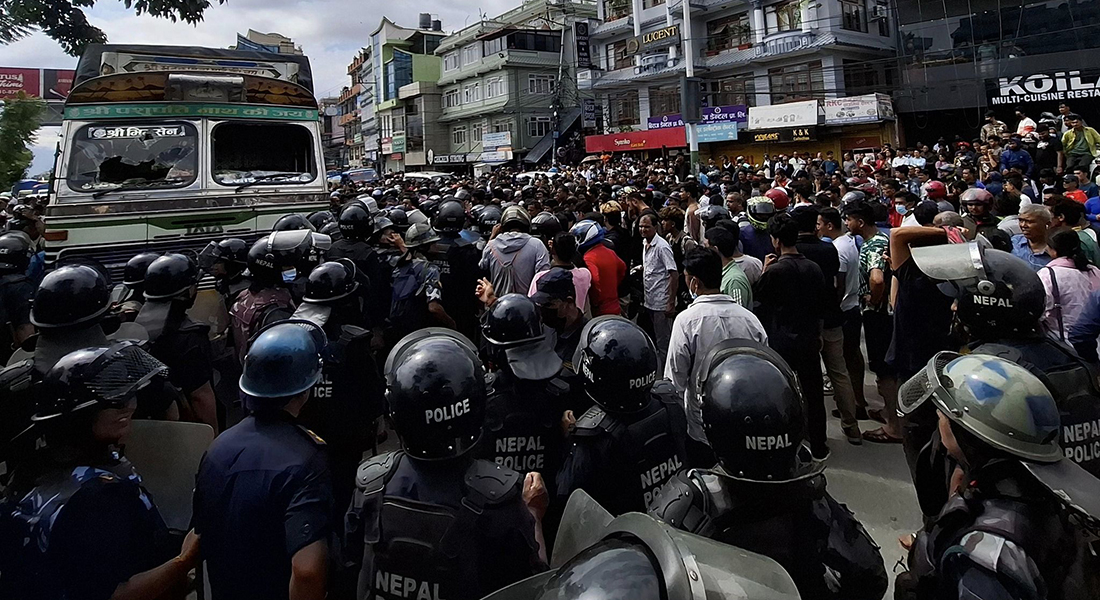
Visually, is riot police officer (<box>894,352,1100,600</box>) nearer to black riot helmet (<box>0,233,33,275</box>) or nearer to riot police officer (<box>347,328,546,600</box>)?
riot police officer (<box>347,328,546,600</box>)

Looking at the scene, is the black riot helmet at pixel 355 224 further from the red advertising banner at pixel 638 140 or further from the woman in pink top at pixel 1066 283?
the red advertising banner at pixel 638 140

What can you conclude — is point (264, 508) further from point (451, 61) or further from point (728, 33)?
point (451, 61)

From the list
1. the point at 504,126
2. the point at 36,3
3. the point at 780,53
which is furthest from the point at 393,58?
the point at 36,3

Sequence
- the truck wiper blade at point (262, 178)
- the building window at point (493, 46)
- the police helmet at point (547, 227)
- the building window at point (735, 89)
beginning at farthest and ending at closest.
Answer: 1. the building window at point (493, 46)
2. the building window at point (735, 89)
3. the truck wiper blade at point (262, 178)
4. the police helmet at point (547, 227)

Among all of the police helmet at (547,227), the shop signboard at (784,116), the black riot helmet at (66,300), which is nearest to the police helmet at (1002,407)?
the black riot helmet at (66,300)

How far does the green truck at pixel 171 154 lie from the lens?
6688 millimetres

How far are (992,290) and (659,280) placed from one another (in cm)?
322

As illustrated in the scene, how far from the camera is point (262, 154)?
27.4 feet

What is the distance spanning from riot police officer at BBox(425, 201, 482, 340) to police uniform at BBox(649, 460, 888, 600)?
163 inches

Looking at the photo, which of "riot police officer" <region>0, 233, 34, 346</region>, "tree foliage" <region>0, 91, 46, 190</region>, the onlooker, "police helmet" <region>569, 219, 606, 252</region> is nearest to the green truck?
"riot police officer" <region>0, 233, 34, 346</region>

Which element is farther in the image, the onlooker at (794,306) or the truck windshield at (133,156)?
the truck windshield at (133,156)

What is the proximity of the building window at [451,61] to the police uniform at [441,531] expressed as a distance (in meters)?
50.0

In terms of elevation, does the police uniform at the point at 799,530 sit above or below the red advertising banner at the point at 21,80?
below

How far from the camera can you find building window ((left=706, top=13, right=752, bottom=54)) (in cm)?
3056
